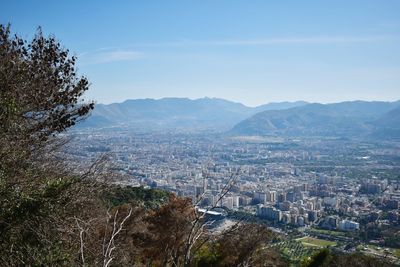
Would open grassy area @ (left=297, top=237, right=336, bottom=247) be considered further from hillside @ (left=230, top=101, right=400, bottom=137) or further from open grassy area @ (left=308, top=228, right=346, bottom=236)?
hillside @ (left=230, top=101, right=400, bottom=137)

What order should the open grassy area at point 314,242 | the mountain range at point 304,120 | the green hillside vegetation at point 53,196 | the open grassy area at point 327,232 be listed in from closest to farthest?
the green hillside vegetation at point 53,196 < the open grassy area at point 314,242 < the open grassy area at point 327,232 < the mountain range at point 304,120

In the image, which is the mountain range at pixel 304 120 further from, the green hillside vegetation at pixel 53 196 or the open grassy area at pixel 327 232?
the green hillside vegetation at pixel 53 196

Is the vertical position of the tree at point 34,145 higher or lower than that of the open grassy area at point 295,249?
higher

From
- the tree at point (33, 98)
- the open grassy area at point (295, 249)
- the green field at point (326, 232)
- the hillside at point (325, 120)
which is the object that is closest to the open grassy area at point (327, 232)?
the green field at point (326, 232)

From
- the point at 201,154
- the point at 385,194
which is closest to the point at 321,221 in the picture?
the point at 385,194

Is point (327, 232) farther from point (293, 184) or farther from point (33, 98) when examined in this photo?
point (33, 98)

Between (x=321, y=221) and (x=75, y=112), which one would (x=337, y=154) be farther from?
(x=75, y=112)
